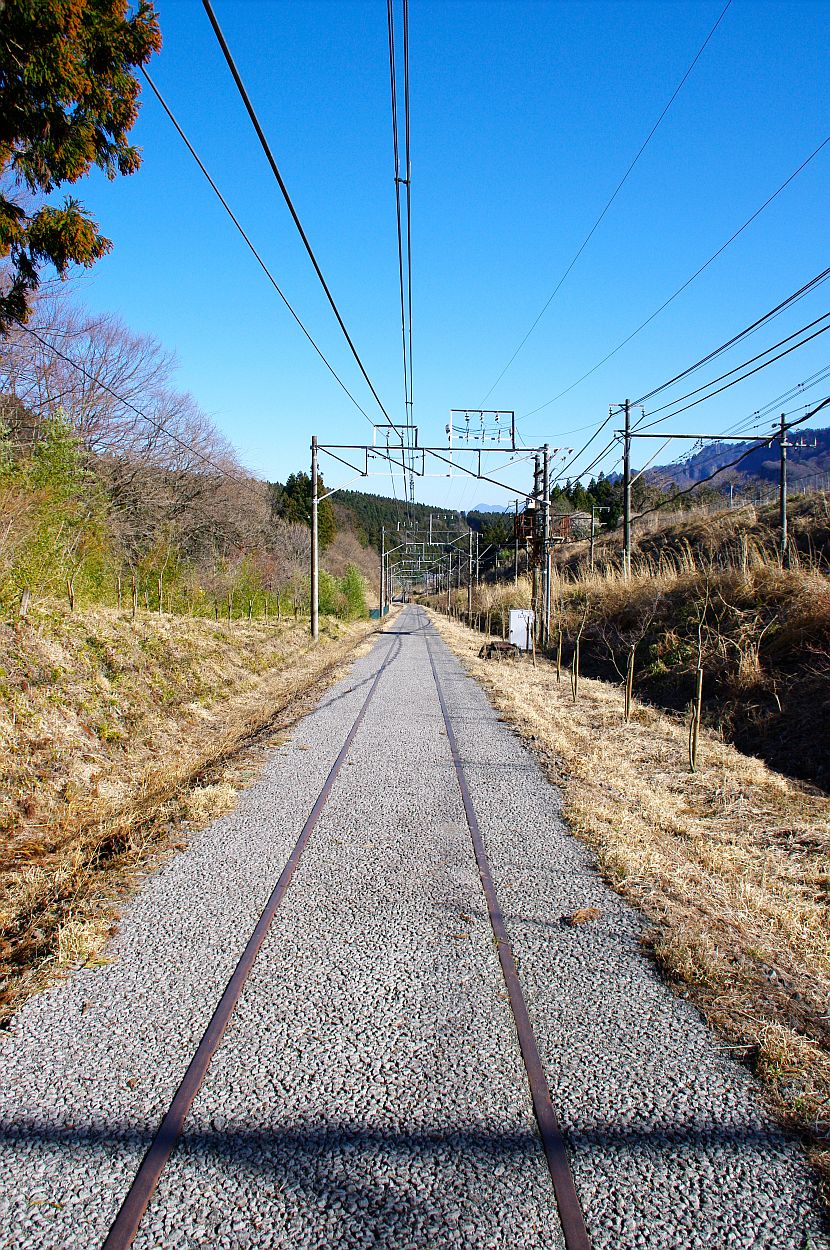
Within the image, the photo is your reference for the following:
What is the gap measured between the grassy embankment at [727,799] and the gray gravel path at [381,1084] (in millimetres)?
275

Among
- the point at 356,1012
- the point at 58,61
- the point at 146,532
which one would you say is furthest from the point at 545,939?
the point at 146,532

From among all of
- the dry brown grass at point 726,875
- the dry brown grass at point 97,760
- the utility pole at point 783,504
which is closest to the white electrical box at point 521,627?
the utility pole at point 783,504

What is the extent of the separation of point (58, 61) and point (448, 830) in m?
7.69

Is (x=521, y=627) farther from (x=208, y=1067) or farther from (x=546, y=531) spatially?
(x=208, y=1067)

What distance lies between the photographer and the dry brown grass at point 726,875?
3.43 meters

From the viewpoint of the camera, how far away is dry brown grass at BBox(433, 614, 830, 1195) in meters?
3.43

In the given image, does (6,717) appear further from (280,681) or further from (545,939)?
(280,681)

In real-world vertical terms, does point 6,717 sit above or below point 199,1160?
above

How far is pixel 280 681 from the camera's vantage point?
18.2m

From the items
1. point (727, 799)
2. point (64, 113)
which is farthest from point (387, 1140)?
point (64, 113)

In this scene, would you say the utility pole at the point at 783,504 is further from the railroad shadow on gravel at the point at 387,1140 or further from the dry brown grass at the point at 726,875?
the railroad shadow on gravel at the point at 387,1140

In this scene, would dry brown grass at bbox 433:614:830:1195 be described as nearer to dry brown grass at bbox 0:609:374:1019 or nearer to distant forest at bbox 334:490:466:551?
dry brown grass at bbox 0:609:374:1019

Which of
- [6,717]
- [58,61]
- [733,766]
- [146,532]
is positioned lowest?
[733,766]

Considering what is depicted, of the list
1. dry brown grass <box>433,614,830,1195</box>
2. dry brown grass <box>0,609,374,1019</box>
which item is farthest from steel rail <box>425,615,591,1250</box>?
dry brown grass <box>0,609,374,1019</box>
